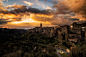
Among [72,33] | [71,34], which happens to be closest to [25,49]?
[71,34]

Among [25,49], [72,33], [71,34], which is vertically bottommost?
[25,49]

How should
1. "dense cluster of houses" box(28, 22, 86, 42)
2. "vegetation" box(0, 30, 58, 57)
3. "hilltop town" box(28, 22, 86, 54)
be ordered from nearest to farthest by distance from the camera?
"vegetation" box(0, 30, 58, 57) → "hilltop town" box(28, 22, 86, 54) → "dense cluster of houses" box(28, 22, 86, 42)

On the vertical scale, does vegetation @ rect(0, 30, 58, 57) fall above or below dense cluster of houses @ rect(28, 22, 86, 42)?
below

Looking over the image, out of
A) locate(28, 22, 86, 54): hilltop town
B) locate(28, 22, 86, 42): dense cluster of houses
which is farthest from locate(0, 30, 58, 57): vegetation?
locate(28, 22, 86, 42): dense cluster of houses

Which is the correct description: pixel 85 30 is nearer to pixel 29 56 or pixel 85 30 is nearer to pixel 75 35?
pixel 75 35

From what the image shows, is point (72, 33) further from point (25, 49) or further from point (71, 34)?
point (25, 49)

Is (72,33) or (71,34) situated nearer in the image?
(71,34)

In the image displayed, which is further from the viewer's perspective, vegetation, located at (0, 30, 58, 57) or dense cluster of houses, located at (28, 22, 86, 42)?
dense cluster of houses, located at (28, 22, 86, 42)

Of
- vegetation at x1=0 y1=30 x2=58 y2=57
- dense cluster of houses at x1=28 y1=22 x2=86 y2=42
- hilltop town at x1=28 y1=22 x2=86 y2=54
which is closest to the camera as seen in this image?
vegetation at x1=0 y1=30 x2=58 y2=57

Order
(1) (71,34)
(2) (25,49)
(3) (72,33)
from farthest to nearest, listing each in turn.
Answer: (3) (72,33) → (1) (71,34) → (2) (25,49)

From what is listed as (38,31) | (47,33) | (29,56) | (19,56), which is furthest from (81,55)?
(38,31)

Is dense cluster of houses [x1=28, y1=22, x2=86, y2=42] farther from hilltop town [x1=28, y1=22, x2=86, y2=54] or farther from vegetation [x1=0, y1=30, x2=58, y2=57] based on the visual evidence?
vegetation [x1=0, y1=30, x2=58, y2=57]

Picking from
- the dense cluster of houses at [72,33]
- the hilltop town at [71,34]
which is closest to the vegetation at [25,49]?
the hilltop town at [71,34]
